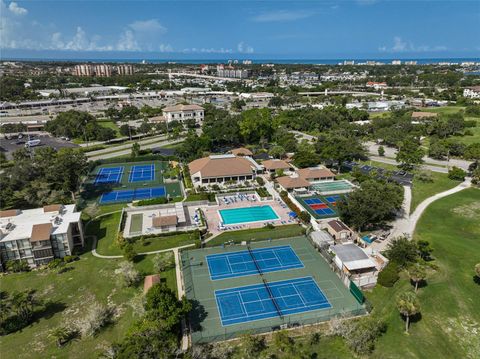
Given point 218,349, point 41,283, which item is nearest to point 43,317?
point 41,283

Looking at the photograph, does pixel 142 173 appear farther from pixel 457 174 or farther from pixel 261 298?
pixel 457 174

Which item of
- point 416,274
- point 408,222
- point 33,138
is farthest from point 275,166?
point 33,138

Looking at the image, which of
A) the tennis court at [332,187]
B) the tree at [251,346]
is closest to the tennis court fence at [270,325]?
the tree at [251,346]

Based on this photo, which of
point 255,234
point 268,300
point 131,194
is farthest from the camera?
point 131,194

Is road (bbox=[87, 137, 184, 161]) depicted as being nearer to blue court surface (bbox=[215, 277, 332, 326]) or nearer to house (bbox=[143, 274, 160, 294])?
house (bbox=[143, 274, 160, 294])

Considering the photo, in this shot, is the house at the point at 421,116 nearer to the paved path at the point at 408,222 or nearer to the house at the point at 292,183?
the paved path at the point at 408,222

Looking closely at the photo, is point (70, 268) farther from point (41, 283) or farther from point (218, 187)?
point (218, 187)
